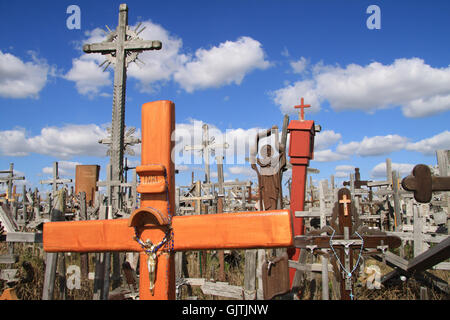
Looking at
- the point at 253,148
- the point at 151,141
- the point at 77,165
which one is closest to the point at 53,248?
the point at 151,141

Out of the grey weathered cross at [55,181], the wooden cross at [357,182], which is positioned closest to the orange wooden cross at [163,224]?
the grey weathered cross at [55,181]

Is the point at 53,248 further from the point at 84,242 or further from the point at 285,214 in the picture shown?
the point at 285,214

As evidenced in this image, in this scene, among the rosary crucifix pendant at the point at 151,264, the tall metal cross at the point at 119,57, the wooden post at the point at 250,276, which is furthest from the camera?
the tall metal cross at the point at 119,57

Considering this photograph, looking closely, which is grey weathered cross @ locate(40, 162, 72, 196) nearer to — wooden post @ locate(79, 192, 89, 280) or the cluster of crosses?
wooden post @ locate(79, 192, 89, 280)

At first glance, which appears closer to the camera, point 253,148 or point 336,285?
point 336,285

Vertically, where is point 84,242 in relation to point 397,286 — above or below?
above

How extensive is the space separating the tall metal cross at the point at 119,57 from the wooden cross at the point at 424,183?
22.6 ft

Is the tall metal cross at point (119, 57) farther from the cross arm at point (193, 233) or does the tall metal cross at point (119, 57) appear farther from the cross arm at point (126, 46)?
the cross arm at point (193, 233)

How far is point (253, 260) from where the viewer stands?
5.64 metres

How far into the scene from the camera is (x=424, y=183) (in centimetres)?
320

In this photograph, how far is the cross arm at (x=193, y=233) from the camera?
2268mm

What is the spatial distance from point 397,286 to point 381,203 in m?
8.74

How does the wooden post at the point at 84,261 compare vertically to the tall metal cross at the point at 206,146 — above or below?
below

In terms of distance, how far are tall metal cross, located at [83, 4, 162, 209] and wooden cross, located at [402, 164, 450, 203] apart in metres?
6.89
